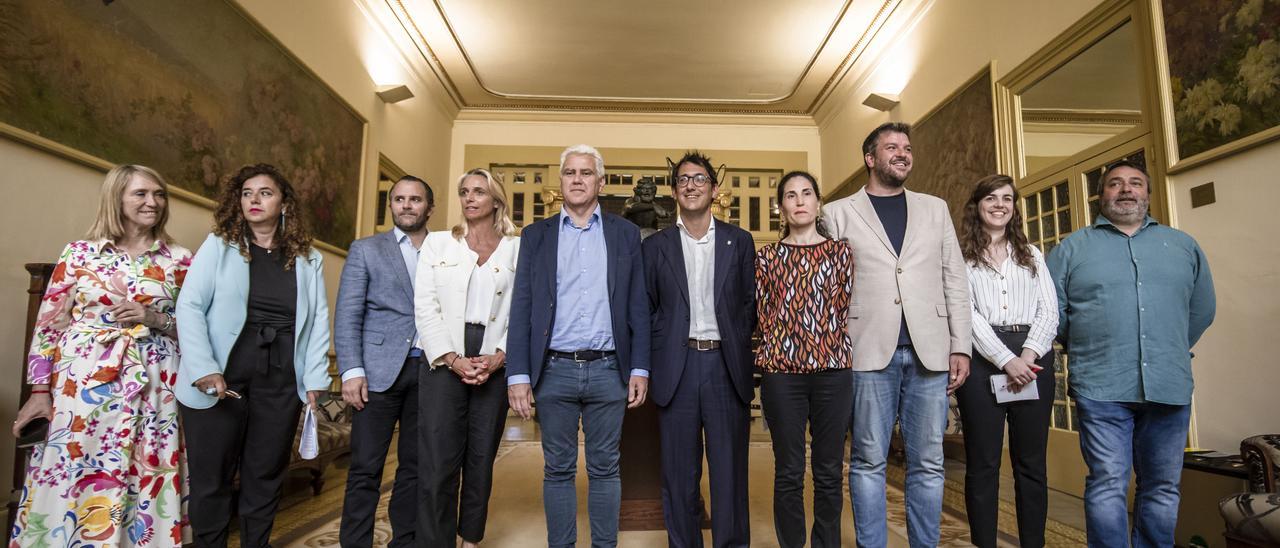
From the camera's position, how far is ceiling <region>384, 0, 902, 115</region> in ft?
21.1

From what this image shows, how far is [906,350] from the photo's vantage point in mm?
2291

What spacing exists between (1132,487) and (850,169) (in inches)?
205

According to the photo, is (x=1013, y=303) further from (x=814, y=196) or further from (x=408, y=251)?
(x=408, y=251)

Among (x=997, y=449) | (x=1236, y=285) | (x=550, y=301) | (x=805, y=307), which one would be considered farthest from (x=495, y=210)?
(x=1236, y=285)

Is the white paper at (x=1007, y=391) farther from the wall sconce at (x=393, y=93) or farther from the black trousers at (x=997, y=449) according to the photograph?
the wall sconce at (x=393, y=93)

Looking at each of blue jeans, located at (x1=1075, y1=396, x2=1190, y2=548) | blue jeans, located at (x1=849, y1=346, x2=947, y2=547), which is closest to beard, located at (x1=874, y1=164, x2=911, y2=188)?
blue jeans, located at (x1=849, y1=346, x2=947, y2=547)

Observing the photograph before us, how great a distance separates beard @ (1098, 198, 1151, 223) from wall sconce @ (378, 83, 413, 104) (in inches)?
250

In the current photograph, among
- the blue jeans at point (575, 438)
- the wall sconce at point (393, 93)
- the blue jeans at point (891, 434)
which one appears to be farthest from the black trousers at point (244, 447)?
the wall sconce at point (393, 93)

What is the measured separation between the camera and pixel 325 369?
2393mm

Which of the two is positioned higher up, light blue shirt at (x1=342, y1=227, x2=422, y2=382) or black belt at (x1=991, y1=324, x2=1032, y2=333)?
light blue shirt at (x1=342, y1=227, x2=422, y2=382)

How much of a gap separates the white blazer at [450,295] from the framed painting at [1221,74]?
3489 millimetres

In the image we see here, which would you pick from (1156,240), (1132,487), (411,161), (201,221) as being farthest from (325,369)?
(411,161)

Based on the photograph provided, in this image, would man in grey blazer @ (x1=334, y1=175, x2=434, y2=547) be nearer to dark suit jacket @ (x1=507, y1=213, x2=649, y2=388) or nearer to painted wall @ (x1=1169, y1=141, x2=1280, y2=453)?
dark suit jacket @ (x1=507, y1=213, x2=649, y2=388)

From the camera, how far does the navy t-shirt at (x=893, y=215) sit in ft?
7.84
